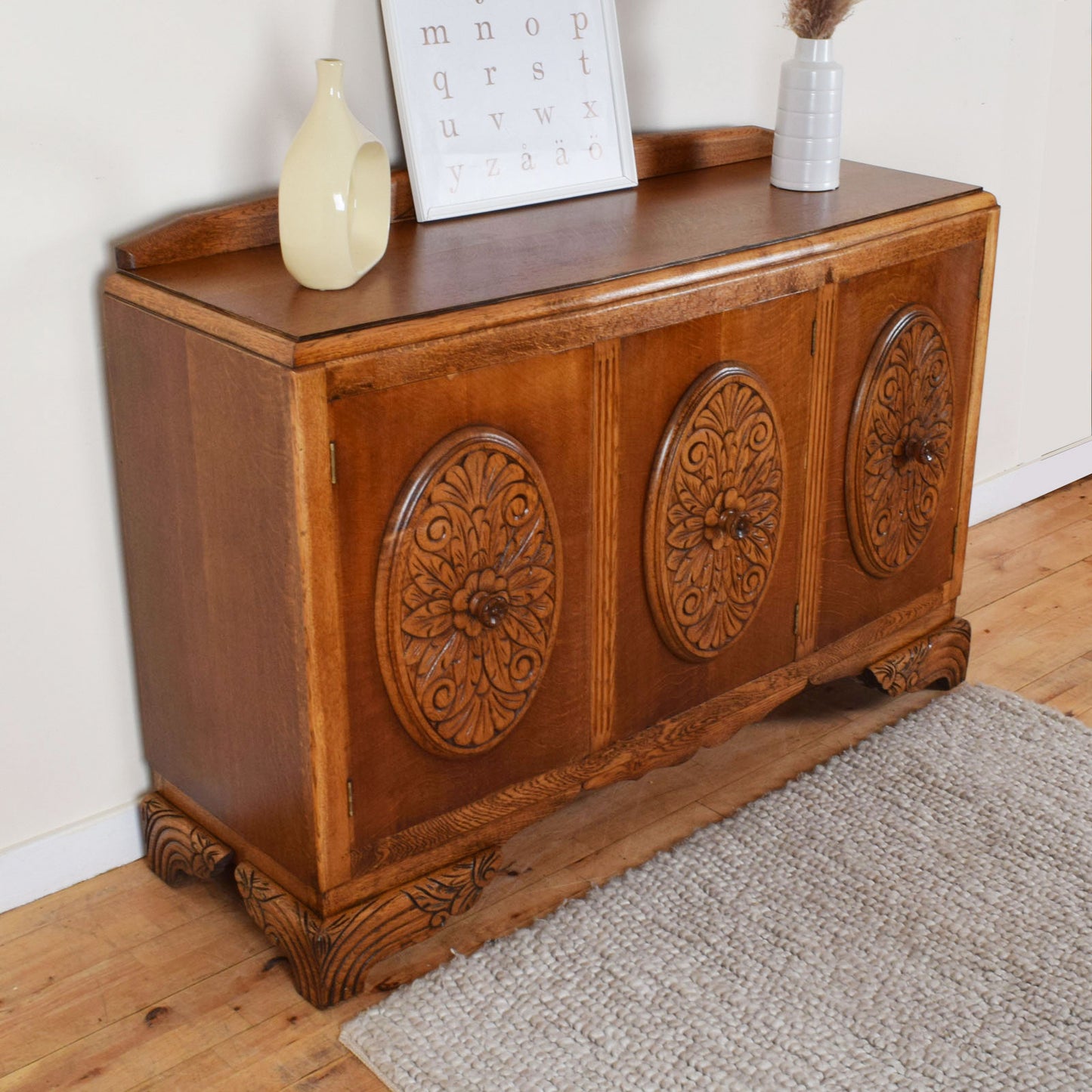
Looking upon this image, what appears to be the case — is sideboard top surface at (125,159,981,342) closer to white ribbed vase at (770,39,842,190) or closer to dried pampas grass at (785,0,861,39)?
white ribbed vase at (770,39,842,190)

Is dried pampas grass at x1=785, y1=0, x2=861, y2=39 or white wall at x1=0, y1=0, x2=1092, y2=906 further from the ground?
dried pampas grass at x1=785, y1=0, x2=861, y2=39

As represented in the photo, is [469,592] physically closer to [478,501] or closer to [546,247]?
[478,501]

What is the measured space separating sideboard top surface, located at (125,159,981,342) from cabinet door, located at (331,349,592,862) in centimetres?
11

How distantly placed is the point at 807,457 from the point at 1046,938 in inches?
30.3

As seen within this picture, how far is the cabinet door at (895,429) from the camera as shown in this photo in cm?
219

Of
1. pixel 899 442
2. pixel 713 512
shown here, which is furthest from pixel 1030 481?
pixel 713 512

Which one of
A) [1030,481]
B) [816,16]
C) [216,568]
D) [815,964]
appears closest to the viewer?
[216,568]

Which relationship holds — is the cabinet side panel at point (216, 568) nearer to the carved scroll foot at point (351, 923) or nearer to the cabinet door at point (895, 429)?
the carved scroll foot at point (351, 923)

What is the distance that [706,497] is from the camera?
201 centimetres

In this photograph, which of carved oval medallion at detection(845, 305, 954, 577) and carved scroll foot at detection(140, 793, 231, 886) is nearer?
carved scroll foot at detection(140, 793, 231, 886)

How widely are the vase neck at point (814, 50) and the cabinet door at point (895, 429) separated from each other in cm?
36

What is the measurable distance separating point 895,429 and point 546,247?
71 cm

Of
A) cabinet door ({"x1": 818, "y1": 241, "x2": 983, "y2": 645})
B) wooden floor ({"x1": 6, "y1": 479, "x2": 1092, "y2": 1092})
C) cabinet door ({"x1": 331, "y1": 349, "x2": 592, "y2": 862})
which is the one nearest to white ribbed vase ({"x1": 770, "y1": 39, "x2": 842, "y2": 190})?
cabinet door ({"x1": 818, "y1": 241, "x2": 983, "y2": 645})

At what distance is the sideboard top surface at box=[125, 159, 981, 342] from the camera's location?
1.67m
